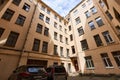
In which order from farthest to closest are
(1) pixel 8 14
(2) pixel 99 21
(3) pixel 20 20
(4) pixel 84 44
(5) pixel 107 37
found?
(4) pixel 84 44, (2) pixel 99 21, (5) pixel 107 37, (3) pixel 20 20, (1) pixel 8 14

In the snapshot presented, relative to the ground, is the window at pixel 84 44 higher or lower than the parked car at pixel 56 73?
higher

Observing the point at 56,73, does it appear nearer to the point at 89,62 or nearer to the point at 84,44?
the point at 89,62

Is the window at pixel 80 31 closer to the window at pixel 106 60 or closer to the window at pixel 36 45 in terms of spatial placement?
the window at pixel 106 60

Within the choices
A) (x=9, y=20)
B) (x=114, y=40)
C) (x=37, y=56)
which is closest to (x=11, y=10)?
(x=9, y=20)

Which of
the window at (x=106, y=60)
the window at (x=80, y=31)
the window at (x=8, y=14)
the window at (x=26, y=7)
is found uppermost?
the window at (x=26, y=7)

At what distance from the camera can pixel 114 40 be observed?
14.0 m

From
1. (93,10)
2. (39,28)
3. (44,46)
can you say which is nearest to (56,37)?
(44,46)

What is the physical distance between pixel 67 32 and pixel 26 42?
14.9 meters

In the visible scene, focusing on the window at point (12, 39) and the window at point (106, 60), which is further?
the window at point (106, 60)

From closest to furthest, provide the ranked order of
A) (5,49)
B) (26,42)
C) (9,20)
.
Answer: (5,49)
(9,20)
(26,42)

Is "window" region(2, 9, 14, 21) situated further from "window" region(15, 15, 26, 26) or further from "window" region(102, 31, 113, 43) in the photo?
"window" region(102, 31, 113, 43)

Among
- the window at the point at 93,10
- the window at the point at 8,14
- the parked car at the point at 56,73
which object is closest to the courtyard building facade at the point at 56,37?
the window at the point at 8,14

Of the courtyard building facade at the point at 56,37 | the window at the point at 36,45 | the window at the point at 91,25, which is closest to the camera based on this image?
the courtyard building facade at the point at 56,37

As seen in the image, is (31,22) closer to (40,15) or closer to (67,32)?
(40,15)
